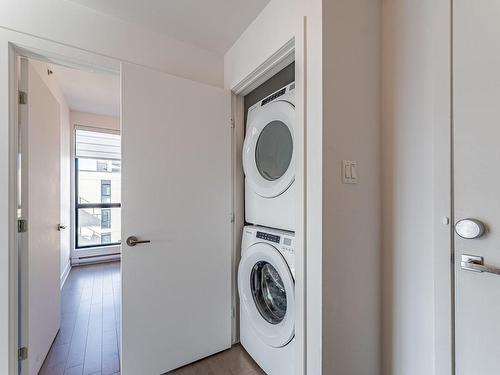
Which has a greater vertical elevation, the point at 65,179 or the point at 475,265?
the point at 65,179

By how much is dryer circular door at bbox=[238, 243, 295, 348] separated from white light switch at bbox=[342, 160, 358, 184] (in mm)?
546

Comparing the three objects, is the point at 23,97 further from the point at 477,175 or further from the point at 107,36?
the point at 477,175

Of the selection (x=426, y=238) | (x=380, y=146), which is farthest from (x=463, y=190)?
(x=380, y=146)

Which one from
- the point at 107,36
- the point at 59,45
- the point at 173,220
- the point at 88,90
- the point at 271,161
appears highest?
the point at 88,90

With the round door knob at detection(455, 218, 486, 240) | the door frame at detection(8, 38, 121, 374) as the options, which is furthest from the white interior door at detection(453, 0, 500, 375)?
the door frame at detection(8, 38, 121, 374)

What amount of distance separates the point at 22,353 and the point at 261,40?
90.1 inches

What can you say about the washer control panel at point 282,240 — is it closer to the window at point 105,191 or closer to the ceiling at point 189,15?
the ceiling at point 189,15

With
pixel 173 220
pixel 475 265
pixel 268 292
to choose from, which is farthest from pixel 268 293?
pixel 475 265

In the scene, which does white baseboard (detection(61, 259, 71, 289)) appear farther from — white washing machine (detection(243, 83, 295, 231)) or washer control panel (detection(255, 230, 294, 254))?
washer control panel (detection(255, 230, 294, 254))

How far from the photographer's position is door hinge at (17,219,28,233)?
4.06 ft

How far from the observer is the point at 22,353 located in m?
1.25

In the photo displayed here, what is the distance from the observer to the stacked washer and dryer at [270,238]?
1.24 metres

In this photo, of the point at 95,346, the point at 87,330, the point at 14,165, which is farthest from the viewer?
the point at 87,330

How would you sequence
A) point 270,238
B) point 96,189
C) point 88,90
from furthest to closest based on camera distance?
point 96,189, point 88,90, point 270,238
